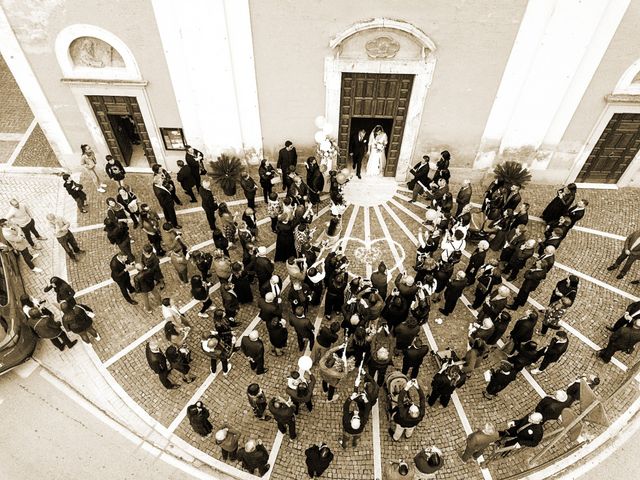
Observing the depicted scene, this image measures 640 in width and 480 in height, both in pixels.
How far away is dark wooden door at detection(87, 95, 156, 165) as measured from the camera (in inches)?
578

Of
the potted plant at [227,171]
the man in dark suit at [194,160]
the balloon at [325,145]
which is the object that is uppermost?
the balloon at [325,145]

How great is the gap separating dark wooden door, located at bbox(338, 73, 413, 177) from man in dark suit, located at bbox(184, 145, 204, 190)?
4.27m

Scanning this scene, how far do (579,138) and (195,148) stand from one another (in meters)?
11.6

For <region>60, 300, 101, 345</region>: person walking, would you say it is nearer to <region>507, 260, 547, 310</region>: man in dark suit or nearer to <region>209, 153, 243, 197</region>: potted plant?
<region>209, 153, 243, 197</region>: potted plant

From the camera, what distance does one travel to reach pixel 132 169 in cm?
1653

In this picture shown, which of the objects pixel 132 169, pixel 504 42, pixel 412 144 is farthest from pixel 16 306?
pixel 504 42

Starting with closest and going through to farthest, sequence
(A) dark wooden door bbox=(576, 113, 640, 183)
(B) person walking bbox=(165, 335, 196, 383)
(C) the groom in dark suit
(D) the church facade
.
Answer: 1. (B) person walking bbox=(165, 335, 196, 383)
2. (D) the church facade
3. (A) dark wooden door bbox=(576, 113, 640, 183)
4. (C) the groom in dark suit

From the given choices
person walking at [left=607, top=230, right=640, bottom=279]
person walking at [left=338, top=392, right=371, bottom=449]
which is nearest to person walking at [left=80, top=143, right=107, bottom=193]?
person walking at [left=338, top=392, right=371, bottom=449]

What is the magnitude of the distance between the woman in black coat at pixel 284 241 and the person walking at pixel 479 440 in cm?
614

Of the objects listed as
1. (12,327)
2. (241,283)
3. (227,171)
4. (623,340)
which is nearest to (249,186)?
(227,171)

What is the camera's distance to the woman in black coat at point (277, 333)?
34.9ft

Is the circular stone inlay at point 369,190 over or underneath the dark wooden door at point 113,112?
underneath

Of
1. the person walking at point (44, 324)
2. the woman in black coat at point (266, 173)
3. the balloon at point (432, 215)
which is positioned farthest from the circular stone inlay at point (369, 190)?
the person walking at point (44, 324)

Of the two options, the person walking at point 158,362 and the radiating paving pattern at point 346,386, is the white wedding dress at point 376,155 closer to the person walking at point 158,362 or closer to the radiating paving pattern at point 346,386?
the radiating paving pattern at point 346,386
